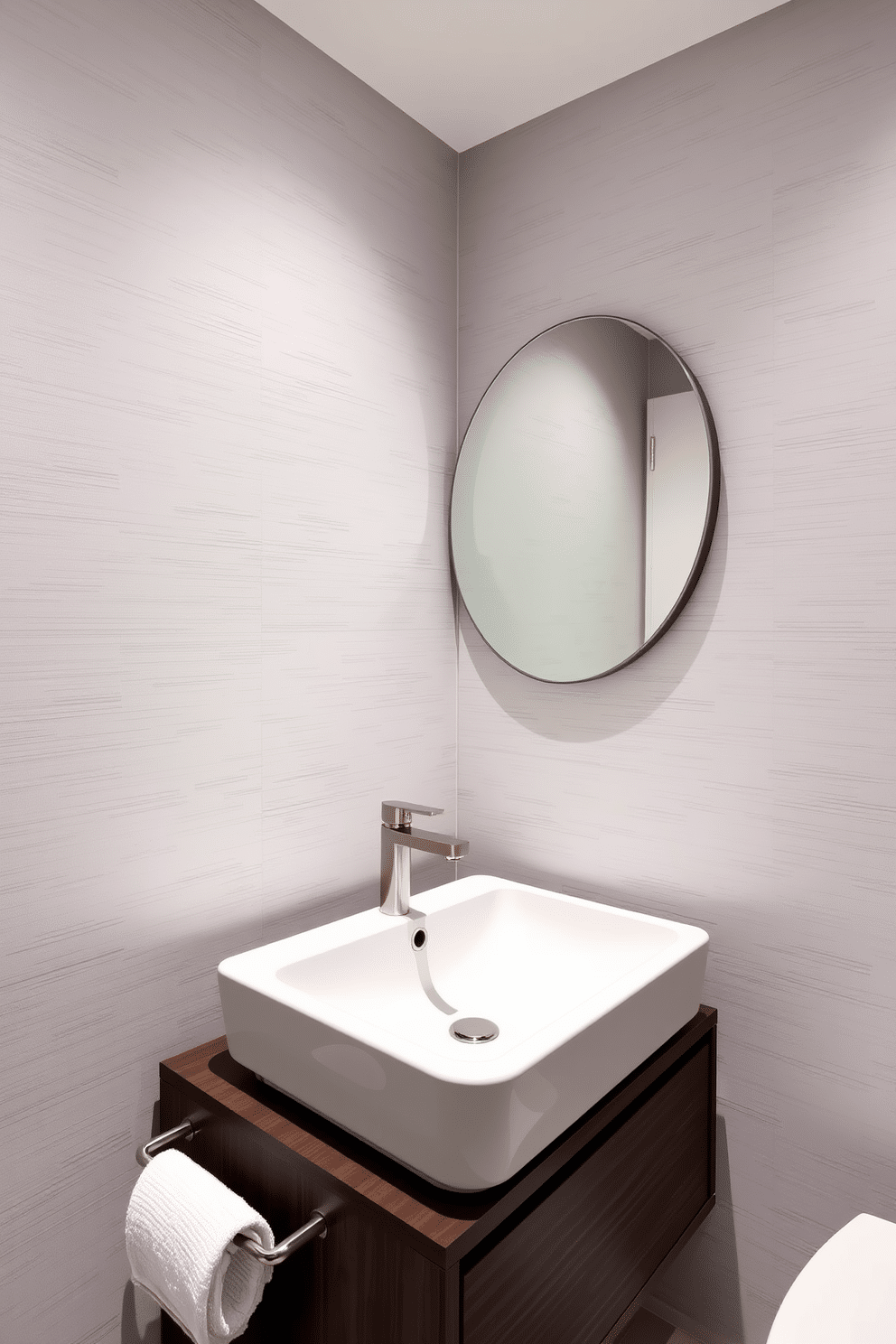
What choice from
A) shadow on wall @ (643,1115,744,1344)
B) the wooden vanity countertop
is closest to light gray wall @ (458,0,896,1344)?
shadow on wall @ (643,1115,744,1344)

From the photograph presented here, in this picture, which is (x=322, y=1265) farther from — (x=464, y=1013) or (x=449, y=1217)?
(x=464, y=1013)

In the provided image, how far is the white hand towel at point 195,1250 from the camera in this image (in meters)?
0.82

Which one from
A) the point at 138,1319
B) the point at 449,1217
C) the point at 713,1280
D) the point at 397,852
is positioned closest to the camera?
the point at 449,1217

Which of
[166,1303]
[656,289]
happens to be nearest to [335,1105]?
[166,1303]

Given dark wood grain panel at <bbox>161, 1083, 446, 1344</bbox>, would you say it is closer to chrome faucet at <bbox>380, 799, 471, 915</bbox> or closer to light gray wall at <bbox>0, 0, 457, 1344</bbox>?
light gray wall at <bbox>0, 0, 457, 1344</bbox>

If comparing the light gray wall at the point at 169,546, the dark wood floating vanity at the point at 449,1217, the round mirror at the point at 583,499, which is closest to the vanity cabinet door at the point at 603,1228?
the dark wood floating vanity at the point at 449,1217

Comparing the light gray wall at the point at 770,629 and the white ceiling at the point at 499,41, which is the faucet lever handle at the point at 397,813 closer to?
the light gray wall at the point at 770,629

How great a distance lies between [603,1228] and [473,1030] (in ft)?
0.92

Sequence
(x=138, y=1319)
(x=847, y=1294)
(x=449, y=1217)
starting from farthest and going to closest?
(x=138, y=1319), (x=847, y=1294), (x=449, y=1217)

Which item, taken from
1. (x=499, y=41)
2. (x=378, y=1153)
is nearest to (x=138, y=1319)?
(x=378, y=1153)

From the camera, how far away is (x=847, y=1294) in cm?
91

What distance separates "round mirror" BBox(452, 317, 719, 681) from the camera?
4.26 feet

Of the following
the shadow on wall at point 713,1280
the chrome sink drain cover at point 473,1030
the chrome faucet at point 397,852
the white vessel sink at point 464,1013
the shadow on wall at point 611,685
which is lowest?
the shadow on wall at point 713,1280

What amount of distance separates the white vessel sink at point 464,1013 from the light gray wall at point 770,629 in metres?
0.17
